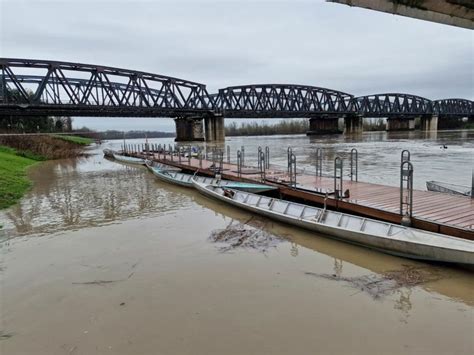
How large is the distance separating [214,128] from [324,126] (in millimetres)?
56696

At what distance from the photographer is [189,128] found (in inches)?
4284

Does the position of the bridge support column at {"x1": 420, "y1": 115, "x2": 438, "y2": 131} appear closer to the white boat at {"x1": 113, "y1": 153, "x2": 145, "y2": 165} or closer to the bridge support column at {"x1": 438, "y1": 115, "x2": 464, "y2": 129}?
the bridge support column at {"x1": 438, "y1": 115, "x2": 464, "y2": 129}

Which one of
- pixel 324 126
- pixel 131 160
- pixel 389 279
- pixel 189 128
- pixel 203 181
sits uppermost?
pixel 189 128

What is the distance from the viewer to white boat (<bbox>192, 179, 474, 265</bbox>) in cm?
744

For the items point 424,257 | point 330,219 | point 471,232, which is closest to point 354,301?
point 424,257

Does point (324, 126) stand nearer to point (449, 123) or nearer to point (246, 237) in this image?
point (449, 123)

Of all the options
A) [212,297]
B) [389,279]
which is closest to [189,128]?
[389,279]

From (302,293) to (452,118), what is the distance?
188720 millimetres

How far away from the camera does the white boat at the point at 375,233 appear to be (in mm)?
7445

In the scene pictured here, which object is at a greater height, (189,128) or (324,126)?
(189,128)

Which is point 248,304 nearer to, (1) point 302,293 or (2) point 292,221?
(1) point 302,293

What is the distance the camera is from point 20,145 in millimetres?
43188

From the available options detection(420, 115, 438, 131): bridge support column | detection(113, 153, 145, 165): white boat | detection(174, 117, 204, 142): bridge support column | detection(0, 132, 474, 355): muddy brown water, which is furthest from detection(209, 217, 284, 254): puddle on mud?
detection(420, 115, 438, 131): bridge support column

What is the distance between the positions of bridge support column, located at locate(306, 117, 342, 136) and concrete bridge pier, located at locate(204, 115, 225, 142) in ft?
162
